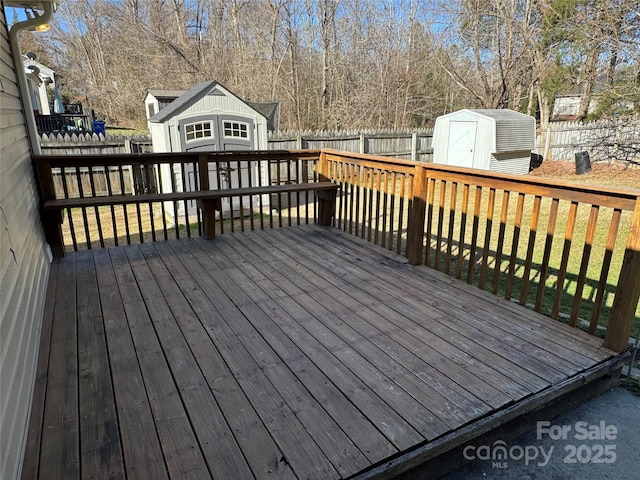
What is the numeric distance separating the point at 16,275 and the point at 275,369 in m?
1.25

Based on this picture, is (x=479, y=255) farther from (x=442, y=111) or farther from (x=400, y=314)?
(x=442, y=111)

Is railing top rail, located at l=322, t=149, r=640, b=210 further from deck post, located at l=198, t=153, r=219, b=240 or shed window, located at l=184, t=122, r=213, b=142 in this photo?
shed window, located at l=184, t=122, r=213, b=142

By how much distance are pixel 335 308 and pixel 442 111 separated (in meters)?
15.2

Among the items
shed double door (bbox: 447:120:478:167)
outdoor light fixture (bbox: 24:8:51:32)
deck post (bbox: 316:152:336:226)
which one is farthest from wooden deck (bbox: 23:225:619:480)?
shed double door (bbox: 447:120:478:167)

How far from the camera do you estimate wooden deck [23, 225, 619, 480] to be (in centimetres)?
152

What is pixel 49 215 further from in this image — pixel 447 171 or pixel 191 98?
pixel 191 98

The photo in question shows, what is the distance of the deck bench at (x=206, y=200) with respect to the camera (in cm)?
336

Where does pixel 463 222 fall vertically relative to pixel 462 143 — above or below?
below

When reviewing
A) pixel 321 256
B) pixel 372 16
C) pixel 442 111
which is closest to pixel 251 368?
pixel 321 256

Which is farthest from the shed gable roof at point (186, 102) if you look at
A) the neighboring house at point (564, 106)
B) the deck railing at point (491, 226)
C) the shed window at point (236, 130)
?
the neighboring house at point (564, 106)

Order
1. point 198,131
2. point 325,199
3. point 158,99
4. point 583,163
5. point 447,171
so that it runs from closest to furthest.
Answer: point 447,171, point 325,199, point 198,131, point 158,99, point 583,163

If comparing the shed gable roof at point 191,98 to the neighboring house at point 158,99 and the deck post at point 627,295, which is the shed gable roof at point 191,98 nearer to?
the neighboring house at point 158,99

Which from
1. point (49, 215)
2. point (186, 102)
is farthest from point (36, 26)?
point (186, 102)

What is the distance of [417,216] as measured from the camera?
3.42 metres
